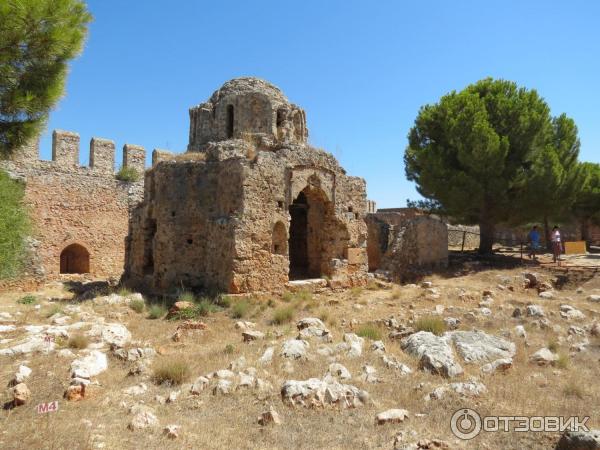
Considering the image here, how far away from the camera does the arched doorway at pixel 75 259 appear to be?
60.0 feet

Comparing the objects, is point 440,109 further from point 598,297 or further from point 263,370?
point 263,370

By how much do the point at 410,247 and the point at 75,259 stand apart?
1389 centimetres

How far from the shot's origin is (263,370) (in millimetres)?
6176

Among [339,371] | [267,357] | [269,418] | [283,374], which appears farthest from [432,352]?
[269,418]

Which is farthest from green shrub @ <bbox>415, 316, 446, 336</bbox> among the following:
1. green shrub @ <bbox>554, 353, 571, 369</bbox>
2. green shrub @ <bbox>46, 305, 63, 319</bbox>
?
green shrub @ <bbox>46, 305, 63, 319</bbox>

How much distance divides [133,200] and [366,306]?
12368 mm

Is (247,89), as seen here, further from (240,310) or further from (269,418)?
(269,418)

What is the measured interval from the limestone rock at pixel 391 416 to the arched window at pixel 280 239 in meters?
6.86

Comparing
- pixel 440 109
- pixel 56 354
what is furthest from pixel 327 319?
pixel 440 109

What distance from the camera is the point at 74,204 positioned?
58.3 feet

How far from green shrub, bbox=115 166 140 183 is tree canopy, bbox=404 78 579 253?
1214cm

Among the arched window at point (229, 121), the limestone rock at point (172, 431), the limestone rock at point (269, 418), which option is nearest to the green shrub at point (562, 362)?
the limestone rock at point (269, 418)

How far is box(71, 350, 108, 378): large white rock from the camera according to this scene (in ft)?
18.9

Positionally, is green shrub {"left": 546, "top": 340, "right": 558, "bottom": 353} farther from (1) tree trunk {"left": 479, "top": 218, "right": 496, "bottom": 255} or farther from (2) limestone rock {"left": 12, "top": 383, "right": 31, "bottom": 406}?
(1) tree trunk {"left": 479, "top": 218, "right": 496, "bottom": 255}
